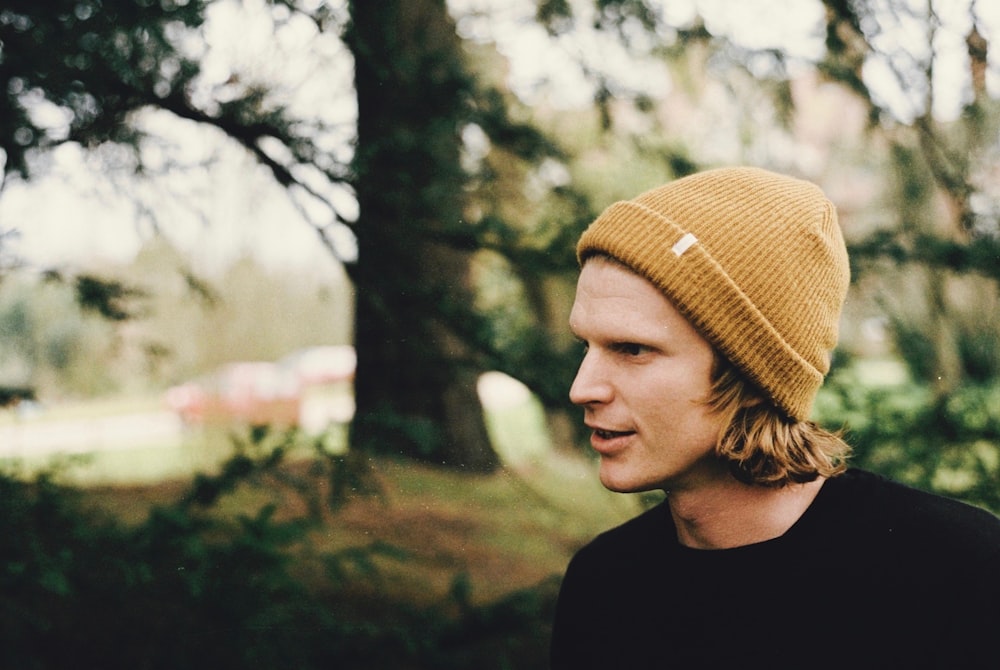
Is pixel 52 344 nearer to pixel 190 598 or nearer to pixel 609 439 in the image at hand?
pixel 190 598

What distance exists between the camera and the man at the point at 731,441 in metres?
1.67

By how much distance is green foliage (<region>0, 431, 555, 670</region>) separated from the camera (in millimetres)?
2820

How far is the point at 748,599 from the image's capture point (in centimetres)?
171

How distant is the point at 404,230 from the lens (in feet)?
11.5

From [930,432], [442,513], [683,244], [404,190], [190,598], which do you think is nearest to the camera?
[683,244]

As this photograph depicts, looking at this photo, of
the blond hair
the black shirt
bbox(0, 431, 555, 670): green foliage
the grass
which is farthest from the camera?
the grass

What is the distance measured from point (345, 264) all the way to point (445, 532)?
4.15 meters

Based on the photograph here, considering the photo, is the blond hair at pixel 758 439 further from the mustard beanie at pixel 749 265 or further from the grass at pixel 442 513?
the grass at pixel 442 513

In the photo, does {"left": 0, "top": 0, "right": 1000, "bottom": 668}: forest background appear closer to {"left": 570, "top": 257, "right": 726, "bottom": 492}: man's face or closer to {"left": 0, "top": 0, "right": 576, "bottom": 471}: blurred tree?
{"left": 0, "top": 0, "right": 576, "bottom": 471}: blurred tree

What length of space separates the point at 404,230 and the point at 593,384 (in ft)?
6.16

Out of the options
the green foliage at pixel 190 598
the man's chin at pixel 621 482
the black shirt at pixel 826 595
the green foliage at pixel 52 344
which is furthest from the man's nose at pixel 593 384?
the green foliage at pixel 52 344

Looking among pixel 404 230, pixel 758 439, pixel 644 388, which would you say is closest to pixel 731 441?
pixel 758 439

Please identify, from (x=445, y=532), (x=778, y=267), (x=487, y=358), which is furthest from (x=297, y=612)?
(x=445, y=532)

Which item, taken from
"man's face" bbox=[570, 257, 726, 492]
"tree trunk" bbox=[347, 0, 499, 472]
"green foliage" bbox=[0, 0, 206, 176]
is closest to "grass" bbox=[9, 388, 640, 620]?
"tree trunk" bbox=[347, 0, 499, 472]
